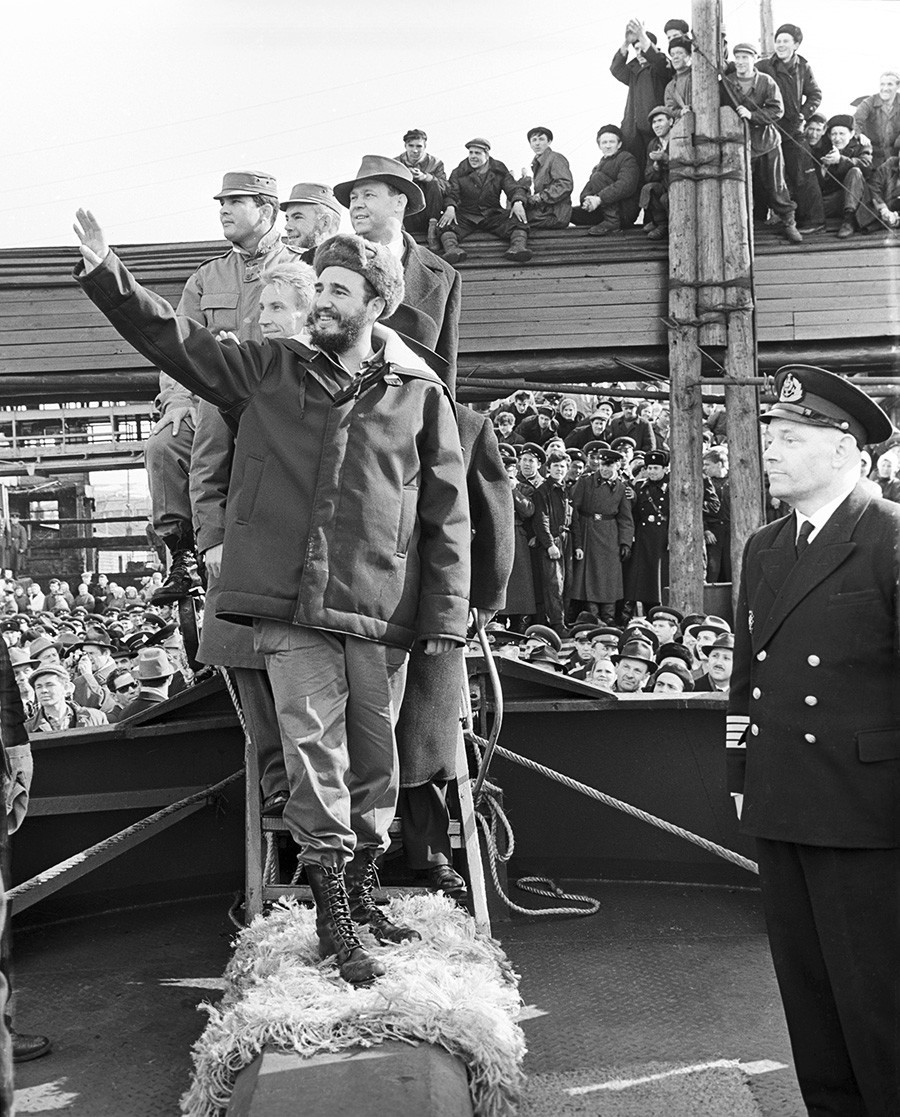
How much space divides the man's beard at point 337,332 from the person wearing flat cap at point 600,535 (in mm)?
7476

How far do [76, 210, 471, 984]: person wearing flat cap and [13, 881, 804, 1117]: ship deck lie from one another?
0.57m

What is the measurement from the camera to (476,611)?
3.75m

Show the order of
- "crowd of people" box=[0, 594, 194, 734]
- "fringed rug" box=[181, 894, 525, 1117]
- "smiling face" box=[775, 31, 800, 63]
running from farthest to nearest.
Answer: "smiling face" box=[775, 31, 800, 63] → "crowd of people" box=[0, 594, 194, 734] → "fringed rug" box=[181, 894, 525, 1117]

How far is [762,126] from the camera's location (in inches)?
394

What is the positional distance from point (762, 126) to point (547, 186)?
1716 millimetres

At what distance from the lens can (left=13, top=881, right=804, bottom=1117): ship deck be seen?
2904mm

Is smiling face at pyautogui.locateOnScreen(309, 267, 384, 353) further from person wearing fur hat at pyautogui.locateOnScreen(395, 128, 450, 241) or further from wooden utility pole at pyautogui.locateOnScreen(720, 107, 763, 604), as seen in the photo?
wooden utility pole at pyautogui.locateOnScreen(720, 107, 763, 604)

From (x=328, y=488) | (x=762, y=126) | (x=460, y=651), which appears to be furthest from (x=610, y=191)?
(x=328, y=488)

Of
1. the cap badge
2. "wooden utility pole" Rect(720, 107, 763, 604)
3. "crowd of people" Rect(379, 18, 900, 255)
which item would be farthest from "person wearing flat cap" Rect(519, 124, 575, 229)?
the cap badge

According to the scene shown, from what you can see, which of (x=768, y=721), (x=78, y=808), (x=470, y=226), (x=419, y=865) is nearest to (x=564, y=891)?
(x=419, y=865)

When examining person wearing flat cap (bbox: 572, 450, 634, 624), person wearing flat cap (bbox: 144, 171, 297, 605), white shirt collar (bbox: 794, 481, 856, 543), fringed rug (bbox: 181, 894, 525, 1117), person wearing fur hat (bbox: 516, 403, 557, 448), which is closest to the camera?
fringed rug (bbox: 181, 894, 525, 1117)

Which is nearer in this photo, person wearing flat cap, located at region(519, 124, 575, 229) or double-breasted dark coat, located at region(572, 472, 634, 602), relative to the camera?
person wearing flat cap, located at region(519, 124, 575, 229)

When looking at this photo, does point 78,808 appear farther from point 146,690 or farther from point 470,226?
point 470,226

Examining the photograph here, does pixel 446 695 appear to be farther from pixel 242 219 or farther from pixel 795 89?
pixel 795 89
